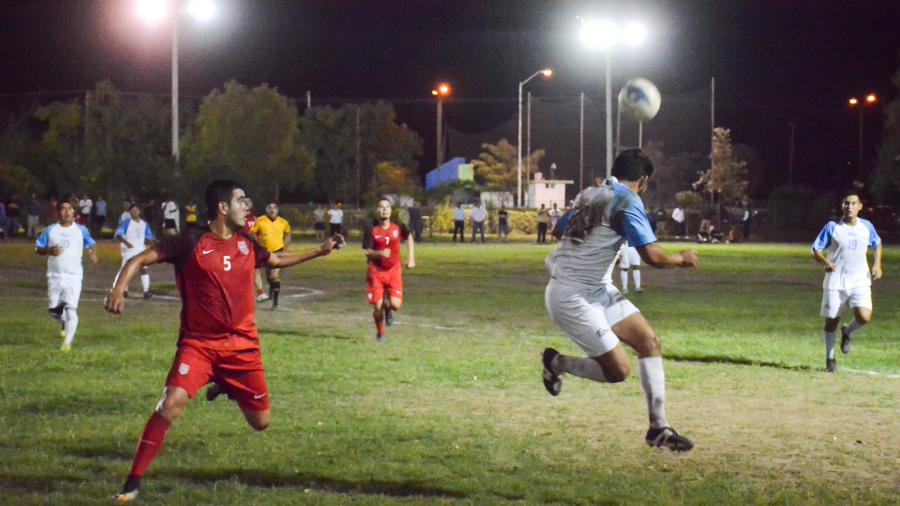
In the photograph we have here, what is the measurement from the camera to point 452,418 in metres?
10.1

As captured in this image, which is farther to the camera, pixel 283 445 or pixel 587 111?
pixel 587 111

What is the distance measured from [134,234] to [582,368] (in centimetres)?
1544

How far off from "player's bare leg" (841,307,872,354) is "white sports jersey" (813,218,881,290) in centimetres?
34

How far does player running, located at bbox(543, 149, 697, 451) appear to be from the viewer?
26.0 feet

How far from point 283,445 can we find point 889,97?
9417 cm

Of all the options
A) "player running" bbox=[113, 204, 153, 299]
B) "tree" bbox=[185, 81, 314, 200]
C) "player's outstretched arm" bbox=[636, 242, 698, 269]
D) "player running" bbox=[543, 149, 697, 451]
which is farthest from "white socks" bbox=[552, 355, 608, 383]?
"tree" bbox=[185, 81, 314, 200]

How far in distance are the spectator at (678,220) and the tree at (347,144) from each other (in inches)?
1348

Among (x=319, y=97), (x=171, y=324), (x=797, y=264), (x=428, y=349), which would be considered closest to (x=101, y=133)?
(x=319, y=97)

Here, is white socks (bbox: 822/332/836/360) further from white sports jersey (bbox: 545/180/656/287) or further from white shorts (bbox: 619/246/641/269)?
white shorts (bbox: 619/246/641/269)

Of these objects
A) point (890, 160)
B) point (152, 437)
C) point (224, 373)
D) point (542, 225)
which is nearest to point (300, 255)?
point (224, 373)

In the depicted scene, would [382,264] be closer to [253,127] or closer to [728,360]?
[728,360]

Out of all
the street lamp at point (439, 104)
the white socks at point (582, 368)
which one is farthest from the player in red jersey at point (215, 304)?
the street lamp at point (439, 104)

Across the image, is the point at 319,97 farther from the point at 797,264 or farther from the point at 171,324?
the point at 171,324

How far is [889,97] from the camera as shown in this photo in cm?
9350
